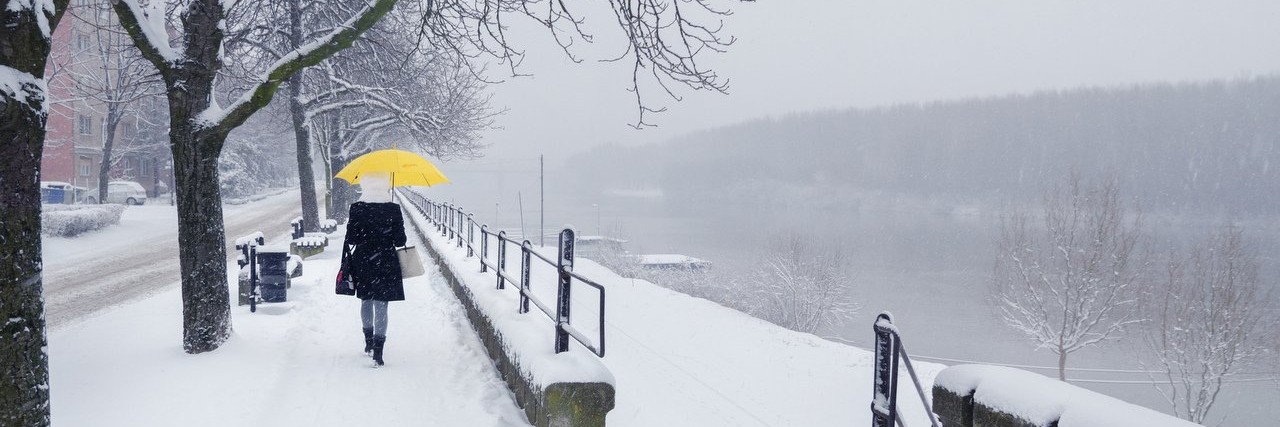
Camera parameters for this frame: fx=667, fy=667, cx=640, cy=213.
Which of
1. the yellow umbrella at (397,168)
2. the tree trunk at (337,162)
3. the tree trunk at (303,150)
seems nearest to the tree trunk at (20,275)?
the yellow umbrella at (397,168)

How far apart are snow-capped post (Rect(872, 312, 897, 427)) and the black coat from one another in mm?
4365

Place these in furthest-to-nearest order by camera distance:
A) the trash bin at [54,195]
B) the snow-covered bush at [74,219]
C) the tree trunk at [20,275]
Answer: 1. the trash bin at [54,195]
2. the snow-covered bush at [74,219]
3. the tree trunk at [20,275]

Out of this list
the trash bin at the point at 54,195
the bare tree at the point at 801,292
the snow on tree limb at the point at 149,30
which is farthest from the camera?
the bare tree at the point at 801,292

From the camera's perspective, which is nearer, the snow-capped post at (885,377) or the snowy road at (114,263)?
the snow-capped post at (885,377)

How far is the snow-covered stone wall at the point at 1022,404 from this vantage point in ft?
6.43

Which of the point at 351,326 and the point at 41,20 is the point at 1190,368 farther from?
the point at 41,20

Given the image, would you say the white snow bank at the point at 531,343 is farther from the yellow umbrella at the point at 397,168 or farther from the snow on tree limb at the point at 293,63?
the snow on tree limb at the point at 293,63

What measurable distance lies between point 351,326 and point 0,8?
517cm

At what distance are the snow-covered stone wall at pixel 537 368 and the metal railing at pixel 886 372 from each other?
6.22 ft

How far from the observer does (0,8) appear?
3.39 metres

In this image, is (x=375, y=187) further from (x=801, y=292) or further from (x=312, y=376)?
(x=801, y=292)

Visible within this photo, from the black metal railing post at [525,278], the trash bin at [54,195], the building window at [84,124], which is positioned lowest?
the black metal railing post at [525,278]

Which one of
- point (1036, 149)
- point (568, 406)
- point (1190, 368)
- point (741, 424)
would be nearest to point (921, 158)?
point (1036, 149)

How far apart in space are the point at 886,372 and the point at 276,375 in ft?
16.8
